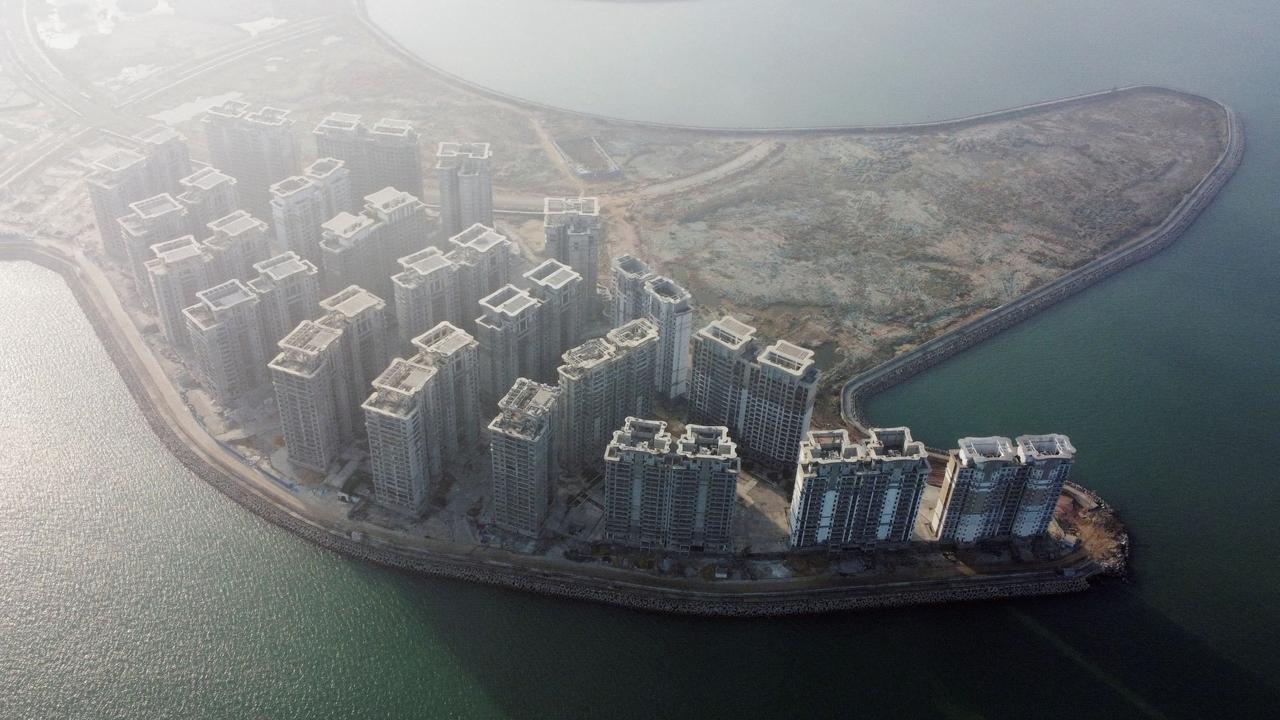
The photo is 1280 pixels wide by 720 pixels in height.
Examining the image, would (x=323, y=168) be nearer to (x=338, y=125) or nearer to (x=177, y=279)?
(x=338, y=125)

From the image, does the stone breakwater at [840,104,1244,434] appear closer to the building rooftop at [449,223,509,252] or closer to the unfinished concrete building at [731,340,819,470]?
the unfinished concrete building at [731,340,819,470]

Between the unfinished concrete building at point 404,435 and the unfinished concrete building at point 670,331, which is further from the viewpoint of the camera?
the unfinished concrete building at point 670,331

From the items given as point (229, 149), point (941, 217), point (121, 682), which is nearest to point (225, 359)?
point (121, 682)

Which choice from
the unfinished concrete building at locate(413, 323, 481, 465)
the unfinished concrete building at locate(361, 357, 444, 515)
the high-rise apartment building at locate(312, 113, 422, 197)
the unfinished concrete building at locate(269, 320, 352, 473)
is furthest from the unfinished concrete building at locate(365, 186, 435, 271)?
the unfinished concrete building at locate(361, 357, 444, 515)

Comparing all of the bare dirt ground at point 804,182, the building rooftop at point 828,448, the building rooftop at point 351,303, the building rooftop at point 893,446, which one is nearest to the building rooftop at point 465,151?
the bare dirt ground at point 804,182

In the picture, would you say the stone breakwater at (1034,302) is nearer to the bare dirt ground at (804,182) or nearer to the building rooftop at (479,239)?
the bare dirt ground at (804,182)

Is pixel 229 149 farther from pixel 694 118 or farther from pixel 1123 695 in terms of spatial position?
pixel 1123 695
